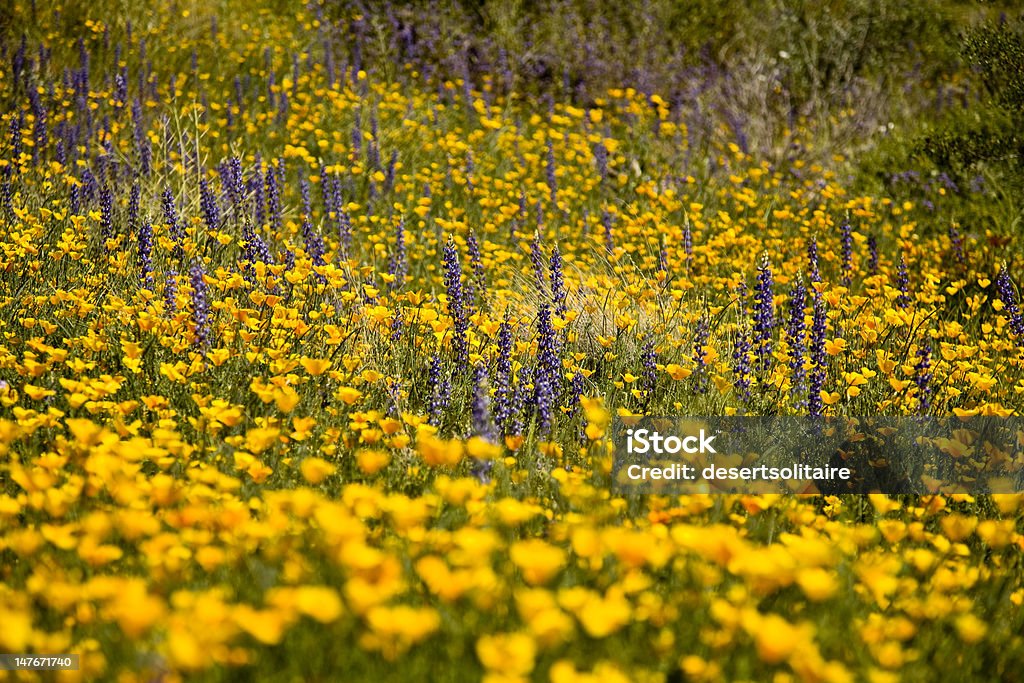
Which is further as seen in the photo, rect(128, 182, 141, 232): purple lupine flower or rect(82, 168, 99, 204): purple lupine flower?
rect(82, 168, 99, 204): purple lupine flower

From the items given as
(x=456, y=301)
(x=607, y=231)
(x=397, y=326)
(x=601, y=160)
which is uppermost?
(x=601, y=160)

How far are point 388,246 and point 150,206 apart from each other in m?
1.69

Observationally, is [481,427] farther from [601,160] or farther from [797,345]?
[601,160]

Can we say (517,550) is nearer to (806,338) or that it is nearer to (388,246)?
(806,338)

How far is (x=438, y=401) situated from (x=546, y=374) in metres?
0.42

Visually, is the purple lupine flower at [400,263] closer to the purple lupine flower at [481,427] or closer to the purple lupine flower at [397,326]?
the purple lupine flower at [397,326]

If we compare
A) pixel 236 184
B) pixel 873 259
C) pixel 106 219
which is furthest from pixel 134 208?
pixel 873 259

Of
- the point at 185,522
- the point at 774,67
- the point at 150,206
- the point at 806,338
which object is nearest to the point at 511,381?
the point at 806,338

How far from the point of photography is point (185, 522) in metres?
1.81

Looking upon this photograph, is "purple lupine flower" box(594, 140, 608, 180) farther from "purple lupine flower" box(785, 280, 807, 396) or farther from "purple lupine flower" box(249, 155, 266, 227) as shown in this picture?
"purple lupine flower" box(785, 280, 807, 396)

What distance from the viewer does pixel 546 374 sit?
3309mm

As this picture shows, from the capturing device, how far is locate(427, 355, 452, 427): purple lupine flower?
326 cm

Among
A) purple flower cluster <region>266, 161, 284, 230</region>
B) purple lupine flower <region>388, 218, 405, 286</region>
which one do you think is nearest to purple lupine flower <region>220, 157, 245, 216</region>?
purple flower cluster <region>266, 161, 284, 230</region>

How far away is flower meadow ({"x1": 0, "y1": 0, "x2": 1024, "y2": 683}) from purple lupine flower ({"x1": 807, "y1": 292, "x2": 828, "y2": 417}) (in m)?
0.03
